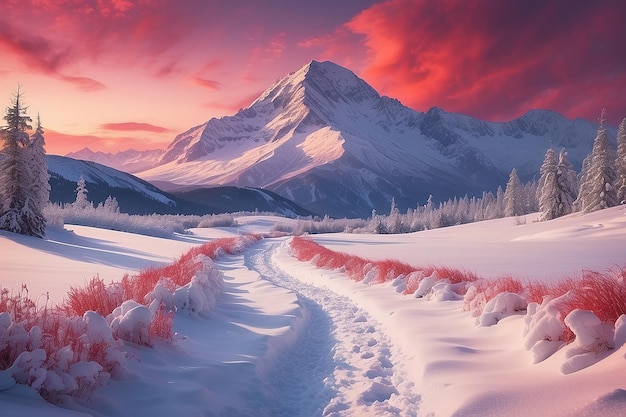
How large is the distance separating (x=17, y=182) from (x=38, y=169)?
2.14 m

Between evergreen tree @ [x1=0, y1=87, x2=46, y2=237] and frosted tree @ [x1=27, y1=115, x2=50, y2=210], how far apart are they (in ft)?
0.88

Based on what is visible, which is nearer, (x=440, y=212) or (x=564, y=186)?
(x=564, y=186)

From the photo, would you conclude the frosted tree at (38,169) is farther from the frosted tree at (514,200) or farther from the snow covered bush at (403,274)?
the frosted tree at (514,200)

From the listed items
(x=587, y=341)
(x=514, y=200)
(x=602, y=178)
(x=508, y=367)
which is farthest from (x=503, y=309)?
(x=514, y=200)

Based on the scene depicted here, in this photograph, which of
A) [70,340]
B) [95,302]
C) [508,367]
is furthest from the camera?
[95,302]

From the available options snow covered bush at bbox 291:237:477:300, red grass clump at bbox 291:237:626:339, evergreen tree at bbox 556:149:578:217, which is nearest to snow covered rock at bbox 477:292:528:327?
red grass clump at bbox 291:237:626:339

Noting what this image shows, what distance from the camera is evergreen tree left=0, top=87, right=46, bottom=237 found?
30.3m

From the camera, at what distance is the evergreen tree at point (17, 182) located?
3027cm

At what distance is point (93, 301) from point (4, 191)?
102 feet

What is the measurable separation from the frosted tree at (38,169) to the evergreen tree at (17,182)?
0.27 metres

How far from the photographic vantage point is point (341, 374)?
6.47 m

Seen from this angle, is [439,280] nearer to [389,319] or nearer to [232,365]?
[389,319]

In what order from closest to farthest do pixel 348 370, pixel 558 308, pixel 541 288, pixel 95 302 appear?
pixel 558 308 < pixel 348 370 < pixel 95 302 < pixel 541 288

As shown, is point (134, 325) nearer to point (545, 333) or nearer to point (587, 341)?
point (545, 333)
